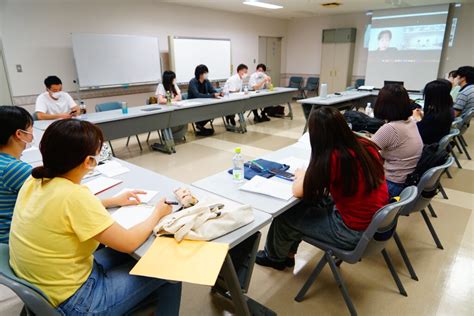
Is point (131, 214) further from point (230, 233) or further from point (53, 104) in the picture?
point (53, 104)

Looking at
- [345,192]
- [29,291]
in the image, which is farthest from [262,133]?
[29,291]

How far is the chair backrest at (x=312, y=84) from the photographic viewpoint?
9594 millimetres

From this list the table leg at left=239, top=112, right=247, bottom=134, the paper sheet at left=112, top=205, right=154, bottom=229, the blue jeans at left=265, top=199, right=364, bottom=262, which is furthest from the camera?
the table leg at left=239, top=112, right=247, bottom=134

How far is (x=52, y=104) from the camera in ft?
13.6

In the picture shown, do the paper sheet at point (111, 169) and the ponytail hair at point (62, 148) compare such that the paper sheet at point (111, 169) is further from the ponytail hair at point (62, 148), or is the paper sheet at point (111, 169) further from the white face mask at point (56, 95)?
the white face mask at point (56, 95)

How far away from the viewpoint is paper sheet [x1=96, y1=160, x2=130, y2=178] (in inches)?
81.4

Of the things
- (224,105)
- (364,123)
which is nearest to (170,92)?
(224,105)

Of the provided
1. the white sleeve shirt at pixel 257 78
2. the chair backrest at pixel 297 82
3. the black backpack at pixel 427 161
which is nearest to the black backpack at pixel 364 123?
the black backpack at pixel 427 161

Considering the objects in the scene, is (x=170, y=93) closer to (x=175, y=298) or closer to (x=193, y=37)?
(x=193, y=37)

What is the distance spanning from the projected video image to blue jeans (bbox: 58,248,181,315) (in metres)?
8.65

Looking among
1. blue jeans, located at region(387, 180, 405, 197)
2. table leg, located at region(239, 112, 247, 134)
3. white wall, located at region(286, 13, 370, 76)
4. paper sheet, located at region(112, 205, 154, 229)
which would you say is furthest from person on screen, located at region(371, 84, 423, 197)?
white wall, located at region(286, 13, 370, 76)

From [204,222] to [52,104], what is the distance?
382 cm

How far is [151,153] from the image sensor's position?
15.9 ft

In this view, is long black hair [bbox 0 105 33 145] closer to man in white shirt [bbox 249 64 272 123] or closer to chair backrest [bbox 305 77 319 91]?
man in white shirt [bbox 249 64 272 123]
